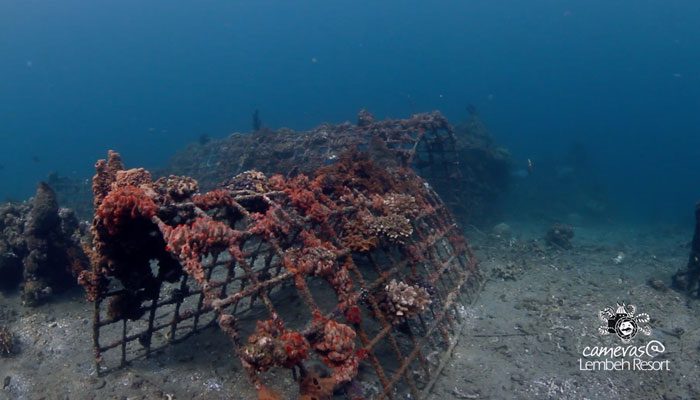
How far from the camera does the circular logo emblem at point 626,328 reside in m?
11.2

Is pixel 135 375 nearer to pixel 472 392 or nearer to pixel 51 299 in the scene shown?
pixel 51 299

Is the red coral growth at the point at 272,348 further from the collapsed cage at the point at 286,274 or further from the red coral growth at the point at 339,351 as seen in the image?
the red coral growth at the point at 339,351

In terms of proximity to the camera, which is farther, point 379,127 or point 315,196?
point 379,127

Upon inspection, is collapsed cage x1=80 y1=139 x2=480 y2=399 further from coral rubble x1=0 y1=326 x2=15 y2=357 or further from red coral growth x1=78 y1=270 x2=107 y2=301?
coral rubble x1=0 y1=326 x2=15 y2=357

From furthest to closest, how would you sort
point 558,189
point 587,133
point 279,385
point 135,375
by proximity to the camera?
point 587,133
point 558,189
point 135,375
point 279,385

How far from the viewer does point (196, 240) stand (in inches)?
240

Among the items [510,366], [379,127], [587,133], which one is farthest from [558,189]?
[587,133]

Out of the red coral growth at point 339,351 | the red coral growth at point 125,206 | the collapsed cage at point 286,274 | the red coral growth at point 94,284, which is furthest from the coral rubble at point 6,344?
the red coral growth at point 339,351

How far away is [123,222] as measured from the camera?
7051 mm

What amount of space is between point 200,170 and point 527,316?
18684mm

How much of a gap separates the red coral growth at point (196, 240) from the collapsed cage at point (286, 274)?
0.02 m

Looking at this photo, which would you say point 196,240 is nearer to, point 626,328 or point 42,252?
point 42,252

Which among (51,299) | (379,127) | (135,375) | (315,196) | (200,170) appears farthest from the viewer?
(200,170)

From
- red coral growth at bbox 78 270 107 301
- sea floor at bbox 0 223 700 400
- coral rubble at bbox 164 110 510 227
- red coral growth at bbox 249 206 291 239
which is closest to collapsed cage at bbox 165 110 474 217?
coral rubble at bbox 164 110 510 227
